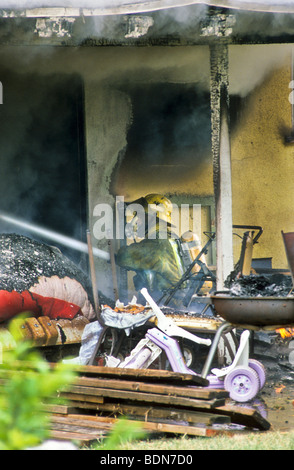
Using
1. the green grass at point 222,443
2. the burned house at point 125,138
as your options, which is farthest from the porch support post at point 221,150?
the green grass at point 222,443

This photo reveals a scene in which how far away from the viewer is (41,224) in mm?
9555

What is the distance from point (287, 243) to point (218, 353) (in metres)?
1.91

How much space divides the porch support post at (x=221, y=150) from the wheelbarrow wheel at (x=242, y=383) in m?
1.34

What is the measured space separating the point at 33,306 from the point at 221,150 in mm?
2968

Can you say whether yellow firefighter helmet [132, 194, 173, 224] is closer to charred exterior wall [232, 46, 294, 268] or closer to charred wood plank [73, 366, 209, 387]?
charred exterior wall [232, 46, 294, 268]

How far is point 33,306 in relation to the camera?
766cm

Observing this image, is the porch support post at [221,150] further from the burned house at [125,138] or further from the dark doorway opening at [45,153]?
the dark doorway opening at [45,153]

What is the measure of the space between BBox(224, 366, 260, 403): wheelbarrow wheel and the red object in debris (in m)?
2.44

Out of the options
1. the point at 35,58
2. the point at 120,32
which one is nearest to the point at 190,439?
the point at 120,32

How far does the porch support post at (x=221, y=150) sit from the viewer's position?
295 inches

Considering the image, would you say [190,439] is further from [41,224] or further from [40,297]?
[41,224]

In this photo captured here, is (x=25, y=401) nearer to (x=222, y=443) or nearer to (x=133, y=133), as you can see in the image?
(x=222, y=443)

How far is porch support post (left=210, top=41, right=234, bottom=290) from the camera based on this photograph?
7496mm

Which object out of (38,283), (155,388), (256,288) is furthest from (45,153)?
(155,388)
